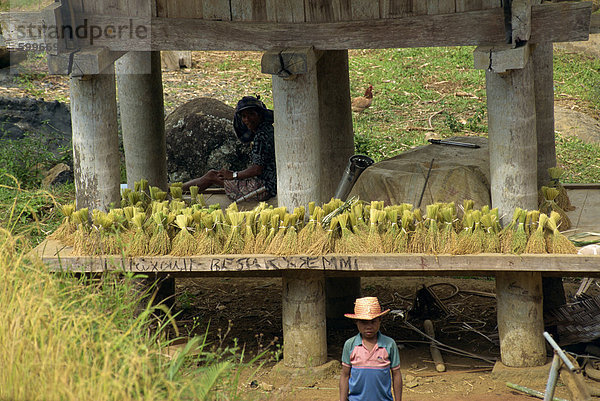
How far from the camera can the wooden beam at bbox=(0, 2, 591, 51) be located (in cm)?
661

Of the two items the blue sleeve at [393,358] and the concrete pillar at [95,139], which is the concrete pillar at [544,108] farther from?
the concrete pillar at [95,139]

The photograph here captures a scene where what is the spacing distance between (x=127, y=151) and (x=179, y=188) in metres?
1.72

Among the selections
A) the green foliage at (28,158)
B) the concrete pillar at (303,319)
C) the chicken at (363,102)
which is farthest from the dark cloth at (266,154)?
the chicken at (363,102)

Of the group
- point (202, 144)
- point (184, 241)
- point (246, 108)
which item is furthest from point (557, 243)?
point (202, 144)

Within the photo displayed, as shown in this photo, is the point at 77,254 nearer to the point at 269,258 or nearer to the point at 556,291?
the point at 269,258

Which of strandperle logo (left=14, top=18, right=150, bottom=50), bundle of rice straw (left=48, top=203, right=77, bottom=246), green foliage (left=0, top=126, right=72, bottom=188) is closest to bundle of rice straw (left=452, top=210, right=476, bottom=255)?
strandperle logo (left=14, top=18, right=150, bottom=50)

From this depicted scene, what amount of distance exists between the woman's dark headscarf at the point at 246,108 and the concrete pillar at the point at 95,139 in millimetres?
1603

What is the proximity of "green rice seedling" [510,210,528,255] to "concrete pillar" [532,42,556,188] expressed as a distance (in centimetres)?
156

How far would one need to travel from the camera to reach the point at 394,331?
884 centimetres

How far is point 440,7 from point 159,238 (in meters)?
2.97

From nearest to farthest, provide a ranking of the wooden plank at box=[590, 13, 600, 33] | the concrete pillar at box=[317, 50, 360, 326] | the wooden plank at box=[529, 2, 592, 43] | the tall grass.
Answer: the tall grass, the wooden plank at box=[529, 2, 592, 43], the wooden plank at box=[590, 13, 600, 33], the concrete pillar at box=[317, 50, 360, 326]

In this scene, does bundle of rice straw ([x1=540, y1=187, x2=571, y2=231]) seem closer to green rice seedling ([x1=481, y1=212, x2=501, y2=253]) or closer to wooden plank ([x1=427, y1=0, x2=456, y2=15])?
green rice seedling ([x1=481, y1=212, x2=501, y2=253])

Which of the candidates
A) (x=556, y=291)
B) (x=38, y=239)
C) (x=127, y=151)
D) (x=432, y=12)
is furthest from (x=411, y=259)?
(x=38, y=239)

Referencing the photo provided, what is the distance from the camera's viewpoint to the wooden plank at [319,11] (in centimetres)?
695
